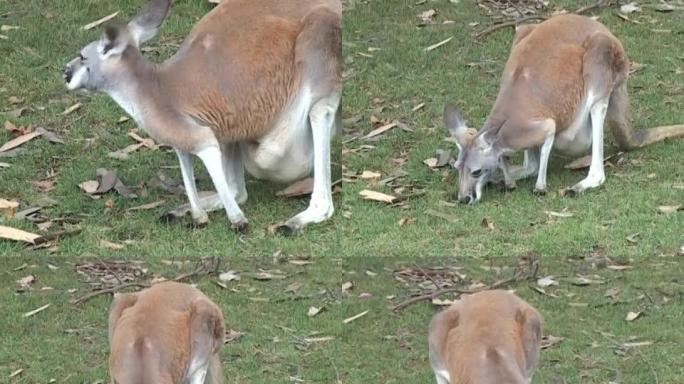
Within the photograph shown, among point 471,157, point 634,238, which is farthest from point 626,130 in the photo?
point 471,157

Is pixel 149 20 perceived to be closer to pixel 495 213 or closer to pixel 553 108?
pixel 495 213

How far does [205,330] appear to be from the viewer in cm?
677

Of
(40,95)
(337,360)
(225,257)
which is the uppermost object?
(40,95)

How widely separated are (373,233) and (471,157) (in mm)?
965

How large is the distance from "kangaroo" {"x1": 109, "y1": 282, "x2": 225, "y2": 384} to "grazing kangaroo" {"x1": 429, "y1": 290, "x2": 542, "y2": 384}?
50.0 inches

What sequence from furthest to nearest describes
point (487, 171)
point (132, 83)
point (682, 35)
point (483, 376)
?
point (682, 35), point (487, 171), point (132, 83), point (483, 376)

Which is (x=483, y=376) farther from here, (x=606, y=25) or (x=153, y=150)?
(x=606, y=25)

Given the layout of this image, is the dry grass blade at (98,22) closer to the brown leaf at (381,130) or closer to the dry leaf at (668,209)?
the brown leaf at (381,130)

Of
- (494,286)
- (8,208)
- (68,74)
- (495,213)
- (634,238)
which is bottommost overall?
(494,286)

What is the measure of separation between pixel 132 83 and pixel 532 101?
289cm

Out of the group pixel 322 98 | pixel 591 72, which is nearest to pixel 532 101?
pixel 591 72

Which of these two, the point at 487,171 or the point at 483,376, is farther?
the point at 487,171

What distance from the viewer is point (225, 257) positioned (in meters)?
8.10

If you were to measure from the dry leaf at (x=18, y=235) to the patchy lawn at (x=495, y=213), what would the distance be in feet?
6.78
